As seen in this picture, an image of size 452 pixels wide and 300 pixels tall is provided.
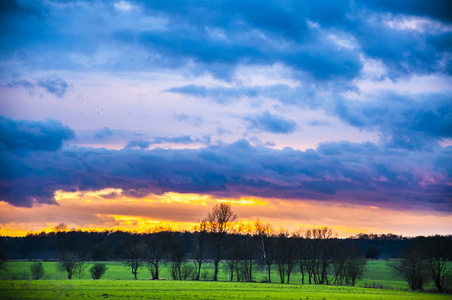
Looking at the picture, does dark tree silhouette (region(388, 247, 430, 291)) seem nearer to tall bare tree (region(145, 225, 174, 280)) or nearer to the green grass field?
the green grass field

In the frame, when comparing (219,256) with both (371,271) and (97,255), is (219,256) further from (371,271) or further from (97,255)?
(97,255)

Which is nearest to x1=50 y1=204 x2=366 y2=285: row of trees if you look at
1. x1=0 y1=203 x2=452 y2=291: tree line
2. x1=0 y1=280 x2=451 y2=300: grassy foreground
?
x1=0 y1=203 x2=452 y2=291: tree line

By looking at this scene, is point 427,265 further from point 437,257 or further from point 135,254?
point 135,254

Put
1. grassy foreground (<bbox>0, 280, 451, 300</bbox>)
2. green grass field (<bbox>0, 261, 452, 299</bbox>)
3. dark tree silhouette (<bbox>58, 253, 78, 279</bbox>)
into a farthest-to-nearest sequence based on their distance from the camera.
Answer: dark tree silhouette (<bbox>58, 253, 78, 279</bbox>) → green grass field (<bbox>0, 261, 452, 299</bbox>) → grassy foreground (<bbox>0, 280, 451, 300</bbox>)

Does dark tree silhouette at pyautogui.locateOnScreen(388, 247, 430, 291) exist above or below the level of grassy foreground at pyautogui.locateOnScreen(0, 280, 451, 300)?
below

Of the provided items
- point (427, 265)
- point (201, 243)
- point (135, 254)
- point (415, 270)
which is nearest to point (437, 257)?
point (427, 265)

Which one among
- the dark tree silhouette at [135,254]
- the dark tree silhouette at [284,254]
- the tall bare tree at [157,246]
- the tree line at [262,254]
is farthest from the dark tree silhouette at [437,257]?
the dark tree silhouette at [135,254]

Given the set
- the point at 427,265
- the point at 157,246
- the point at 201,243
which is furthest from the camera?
the point at 157,246

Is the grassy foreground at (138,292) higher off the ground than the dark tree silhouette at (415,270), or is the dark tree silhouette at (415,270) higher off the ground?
the grassy foreground at (138,292)

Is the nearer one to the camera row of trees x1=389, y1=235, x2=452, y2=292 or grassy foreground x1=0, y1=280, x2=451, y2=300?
grassy foreground x1=0, y1=280, x2=451, y2=300

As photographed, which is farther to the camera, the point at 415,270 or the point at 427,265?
the point at 415,270

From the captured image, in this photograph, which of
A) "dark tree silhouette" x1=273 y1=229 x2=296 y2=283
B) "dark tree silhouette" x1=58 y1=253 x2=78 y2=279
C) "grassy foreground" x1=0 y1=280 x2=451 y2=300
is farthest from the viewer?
"dark tree silhouette" x1=273 y1=229 x2=296 y2=283

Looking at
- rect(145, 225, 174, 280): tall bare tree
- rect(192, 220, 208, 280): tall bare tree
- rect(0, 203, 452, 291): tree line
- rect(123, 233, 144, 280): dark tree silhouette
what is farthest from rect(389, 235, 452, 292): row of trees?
rect(123, 233, 144, 280): dark tree silhouette

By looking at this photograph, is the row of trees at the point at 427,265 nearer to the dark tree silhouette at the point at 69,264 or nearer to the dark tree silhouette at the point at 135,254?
the dark tree silhouette at the point at 135,254
